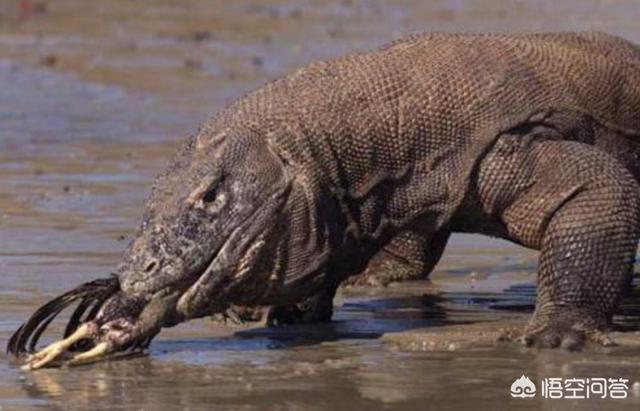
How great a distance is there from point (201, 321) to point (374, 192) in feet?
3.70

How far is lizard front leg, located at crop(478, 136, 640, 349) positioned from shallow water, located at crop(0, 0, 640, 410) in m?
0.18

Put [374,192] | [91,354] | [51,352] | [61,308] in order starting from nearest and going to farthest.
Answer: [51,352] < [91,354] < [61,308] < [374,192]

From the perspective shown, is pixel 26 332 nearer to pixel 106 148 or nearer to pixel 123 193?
pixel 123 193

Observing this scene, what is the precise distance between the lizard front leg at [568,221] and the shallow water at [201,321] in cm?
18

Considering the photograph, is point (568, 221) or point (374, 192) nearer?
point (568, 221)

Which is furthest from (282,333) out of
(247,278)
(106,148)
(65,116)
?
(65,116)

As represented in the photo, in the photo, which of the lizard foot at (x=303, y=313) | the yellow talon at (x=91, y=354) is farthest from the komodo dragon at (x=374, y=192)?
the lizard foot at (x=303, y=313)

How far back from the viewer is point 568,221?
340 inches

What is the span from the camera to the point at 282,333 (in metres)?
9.17

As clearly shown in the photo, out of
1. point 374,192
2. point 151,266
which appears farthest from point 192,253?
point 374,192

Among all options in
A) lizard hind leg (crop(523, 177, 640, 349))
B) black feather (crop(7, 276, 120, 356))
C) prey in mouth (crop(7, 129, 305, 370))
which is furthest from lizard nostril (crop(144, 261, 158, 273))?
lizard hind leg (crop(523, 177, 640, 349))

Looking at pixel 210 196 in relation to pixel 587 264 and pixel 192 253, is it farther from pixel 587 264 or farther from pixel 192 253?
pixel 587 264

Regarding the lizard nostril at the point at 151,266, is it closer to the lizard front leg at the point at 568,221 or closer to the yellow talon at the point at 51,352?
the yellow talon at the point at 51,352

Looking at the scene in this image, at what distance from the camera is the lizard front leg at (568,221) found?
8.57 metres
